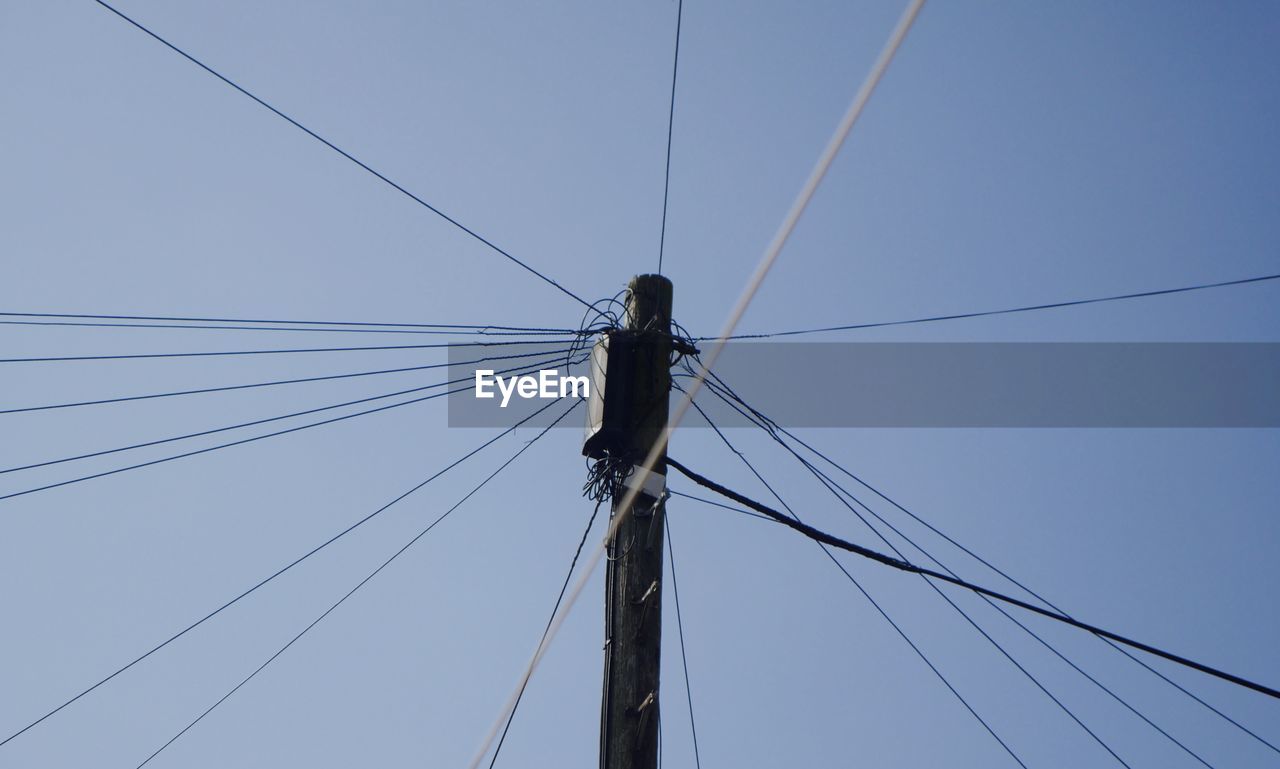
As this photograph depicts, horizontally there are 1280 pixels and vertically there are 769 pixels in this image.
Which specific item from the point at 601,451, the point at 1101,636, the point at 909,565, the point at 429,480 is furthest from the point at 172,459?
the point at 1101,636

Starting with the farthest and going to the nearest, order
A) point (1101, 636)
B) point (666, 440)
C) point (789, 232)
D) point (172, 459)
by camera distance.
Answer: point (172, 459) → point (666, 440) → point (1101, 636) → point (789, 232)

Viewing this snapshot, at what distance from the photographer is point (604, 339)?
759cm

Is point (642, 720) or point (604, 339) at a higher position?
point (604, 339)

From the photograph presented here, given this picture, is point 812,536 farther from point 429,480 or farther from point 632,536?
point 429,480

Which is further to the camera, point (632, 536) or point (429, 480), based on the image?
point (429, 480)

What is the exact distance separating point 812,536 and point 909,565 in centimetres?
64

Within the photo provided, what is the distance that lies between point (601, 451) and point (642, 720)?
5.87 feet

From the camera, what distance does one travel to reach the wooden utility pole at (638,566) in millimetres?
6414

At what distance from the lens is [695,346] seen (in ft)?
25.2

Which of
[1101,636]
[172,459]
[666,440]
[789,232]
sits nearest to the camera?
[789,232]

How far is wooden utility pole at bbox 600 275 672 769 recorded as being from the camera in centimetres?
641

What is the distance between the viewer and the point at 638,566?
22.4 ft

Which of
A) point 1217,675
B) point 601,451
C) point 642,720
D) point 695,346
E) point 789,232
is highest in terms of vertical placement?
point 789,232

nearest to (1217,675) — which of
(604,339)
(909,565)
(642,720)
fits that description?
(909,565)
